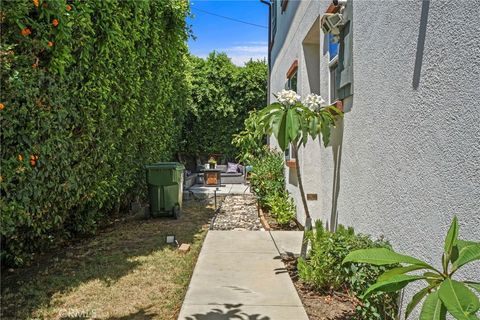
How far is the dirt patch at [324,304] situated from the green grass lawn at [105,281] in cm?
129

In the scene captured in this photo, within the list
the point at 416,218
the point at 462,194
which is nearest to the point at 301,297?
the point at 416,218

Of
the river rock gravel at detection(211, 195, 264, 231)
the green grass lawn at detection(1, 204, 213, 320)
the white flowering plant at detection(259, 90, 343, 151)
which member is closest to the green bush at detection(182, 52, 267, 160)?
the river rock gravel at detection(211, 195, 264, 231)

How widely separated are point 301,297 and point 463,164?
2438mm

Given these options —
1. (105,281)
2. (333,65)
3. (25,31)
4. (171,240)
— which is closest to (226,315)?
(105,281)

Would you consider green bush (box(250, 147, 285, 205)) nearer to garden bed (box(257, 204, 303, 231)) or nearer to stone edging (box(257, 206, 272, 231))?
stone edging (box(257, 206, 272, 231))

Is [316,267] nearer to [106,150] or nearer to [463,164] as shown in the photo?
[463,164]

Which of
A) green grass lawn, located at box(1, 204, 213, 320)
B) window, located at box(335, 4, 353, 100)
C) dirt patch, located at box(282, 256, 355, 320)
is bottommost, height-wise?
green grass lawn, located at box(1, 204, 213, 320)

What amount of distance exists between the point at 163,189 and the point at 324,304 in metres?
5.34

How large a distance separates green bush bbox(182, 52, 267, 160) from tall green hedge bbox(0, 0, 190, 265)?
30.7 feet

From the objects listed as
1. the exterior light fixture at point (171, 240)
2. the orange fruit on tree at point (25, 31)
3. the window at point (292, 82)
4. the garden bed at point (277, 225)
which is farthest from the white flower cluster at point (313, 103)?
the window at point (292, 82)

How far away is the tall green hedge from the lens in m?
3.73

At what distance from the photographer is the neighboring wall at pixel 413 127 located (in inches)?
84.3

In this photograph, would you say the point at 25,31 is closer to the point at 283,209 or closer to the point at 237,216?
the point at 283,209

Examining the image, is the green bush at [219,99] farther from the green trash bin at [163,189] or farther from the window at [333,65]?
the window at [333,65]
